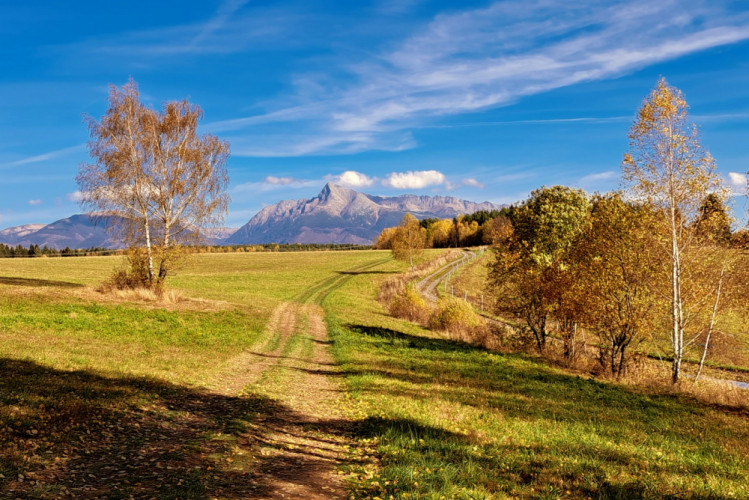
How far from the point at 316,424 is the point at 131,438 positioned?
5160 millimetres

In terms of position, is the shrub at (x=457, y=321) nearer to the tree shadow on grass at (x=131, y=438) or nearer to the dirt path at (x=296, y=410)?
the dirt path at (x=296, y=410)

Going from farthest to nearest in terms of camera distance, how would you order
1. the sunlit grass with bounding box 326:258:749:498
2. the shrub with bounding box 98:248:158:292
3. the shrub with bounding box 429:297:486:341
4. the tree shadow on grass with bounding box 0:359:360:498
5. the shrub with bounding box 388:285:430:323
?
1. the shrub with bounding box 388:285:430:323
2. the shrub with bounding box 429:297:486:341
3. the shrub with bounding box 98:248:158:292
4. the sunlit grass with bounding box 326:258:749:498
5. the tree shadow on grass with bounding box 0:359:360:498

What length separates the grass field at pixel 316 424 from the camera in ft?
29.1

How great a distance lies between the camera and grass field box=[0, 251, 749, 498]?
29.1 feet

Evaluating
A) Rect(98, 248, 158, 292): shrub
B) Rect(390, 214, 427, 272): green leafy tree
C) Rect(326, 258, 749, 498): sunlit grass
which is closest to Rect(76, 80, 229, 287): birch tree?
Rect(98, 248, 158, 292): shrub

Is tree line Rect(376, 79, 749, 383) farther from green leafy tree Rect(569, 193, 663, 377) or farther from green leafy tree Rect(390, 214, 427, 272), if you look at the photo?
green leafy tree Rect(390, 214, 427, 272)

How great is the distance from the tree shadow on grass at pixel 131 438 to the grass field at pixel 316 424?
55 mm

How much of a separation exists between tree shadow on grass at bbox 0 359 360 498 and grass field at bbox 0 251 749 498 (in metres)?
0.06

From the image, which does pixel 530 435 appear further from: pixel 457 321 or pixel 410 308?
pixel 410 308

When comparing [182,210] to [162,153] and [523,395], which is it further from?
[523,395]

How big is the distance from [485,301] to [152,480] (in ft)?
239

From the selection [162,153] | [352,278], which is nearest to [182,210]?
[162,153]

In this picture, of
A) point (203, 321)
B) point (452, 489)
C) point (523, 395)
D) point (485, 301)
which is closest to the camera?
point (452, 489)

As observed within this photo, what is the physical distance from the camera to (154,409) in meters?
13.4
